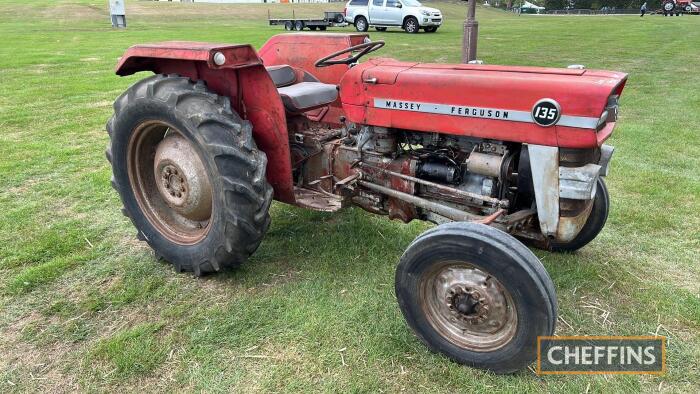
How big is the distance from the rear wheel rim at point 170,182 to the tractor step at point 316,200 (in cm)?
58

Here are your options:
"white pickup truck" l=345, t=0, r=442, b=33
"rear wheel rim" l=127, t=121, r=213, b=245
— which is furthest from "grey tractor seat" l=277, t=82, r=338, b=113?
"white pickup truck" l=345, t=0, r=442, b=33

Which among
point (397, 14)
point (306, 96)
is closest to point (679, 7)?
point (397, 14)

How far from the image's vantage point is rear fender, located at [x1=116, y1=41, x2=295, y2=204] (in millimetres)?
3021

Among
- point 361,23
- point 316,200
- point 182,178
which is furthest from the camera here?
point 361,23

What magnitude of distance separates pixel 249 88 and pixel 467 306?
1.77 m

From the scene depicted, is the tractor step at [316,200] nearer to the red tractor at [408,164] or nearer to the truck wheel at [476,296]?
the red tractor at [408,164]

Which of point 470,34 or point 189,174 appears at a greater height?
point 470,34

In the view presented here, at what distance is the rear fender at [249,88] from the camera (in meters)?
3.02

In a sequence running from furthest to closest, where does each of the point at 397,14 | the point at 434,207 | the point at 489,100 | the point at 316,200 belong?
1. the point at 397,14
2. the point at 316,200
3. the point at 434,207
4. the point at 489,100

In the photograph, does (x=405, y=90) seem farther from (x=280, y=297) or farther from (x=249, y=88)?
(x=280, y=297)

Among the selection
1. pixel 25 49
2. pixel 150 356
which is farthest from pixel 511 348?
pixel 25 49

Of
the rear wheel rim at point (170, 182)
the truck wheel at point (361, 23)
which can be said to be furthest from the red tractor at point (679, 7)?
the rear wheel rim at point (170, 182)

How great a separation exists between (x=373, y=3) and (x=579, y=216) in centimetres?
2071

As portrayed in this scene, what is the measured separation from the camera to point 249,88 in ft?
10.2
